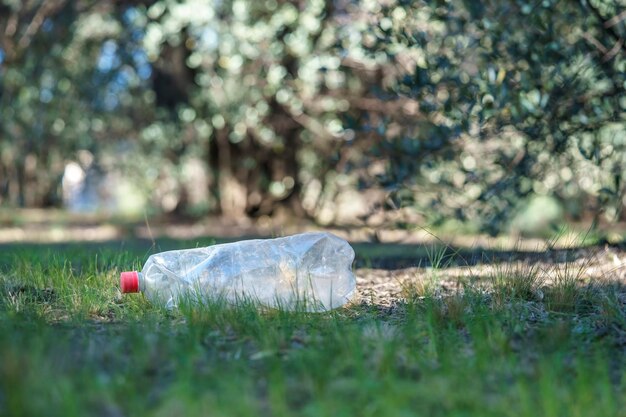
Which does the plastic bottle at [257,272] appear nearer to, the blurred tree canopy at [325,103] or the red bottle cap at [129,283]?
the red bottle cap at [129,283]

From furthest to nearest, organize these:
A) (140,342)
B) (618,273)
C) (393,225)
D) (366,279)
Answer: (393,225), (366,279), (618,273), (140,342)

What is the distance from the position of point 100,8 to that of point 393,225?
618cm

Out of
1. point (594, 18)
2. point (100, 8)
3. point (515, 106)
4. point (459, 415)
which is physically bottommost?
point (459, 415)

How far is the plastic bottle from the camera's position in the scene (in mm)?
3869

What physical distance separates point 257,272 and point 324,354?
1.37m

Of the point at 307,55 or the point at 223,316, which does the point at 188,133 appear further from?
the point at 223,316

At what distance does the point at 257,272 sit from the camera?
4098 millimetres

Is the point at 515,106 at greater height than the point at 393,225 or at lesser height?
greater

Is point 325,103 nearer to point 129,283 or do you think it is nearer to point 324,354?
point 129,283

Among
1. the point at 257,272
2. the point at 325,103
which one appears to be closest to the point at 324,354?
the point at 257,272

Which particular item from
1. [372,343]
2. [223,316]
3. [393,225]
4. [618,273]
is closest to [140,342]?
[223,316]

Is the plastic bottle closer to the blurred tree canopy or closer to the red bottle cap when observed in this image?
the red bottle cap

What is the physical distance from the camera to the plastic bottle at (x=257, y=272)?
152 inches

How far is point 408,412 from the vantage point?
231 cm
